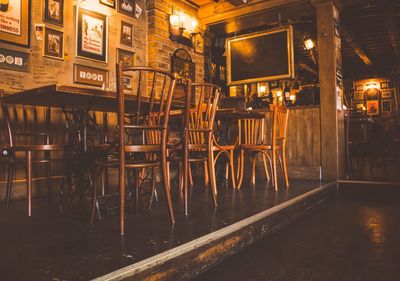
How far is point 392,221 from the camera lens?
277 cm

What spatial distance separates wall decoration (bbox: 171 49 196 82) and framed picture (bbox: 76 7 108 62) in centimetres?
111

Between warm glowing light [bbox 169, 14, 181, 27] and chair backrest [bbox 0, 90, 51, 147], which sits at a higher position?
warm glowing light [bbox 169, 14, 181, 27]

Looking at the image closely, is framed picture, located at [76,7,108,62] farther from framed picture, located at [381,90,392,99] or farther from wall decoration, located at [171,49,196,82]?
framed picture, located at [381,90,392,99]

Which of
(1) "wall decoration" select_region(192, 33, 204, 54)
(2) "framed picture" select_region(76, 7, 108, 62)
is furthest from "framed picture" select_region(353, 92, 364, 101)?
(2) "framed picture" select_region(76, 7, 108, 62)

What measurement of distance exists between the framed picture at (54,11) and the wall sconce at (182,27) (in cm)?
166

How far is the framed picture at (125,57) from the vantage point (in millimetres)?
4262

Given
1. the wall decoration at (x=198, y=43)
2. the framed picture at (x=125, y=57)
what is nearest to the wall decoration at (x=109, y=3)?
the framed picture at (x=125, y=57)

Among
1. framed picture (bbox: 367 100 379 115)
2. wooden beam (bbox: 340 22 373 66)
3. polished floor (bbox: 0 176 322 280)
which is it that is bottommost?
polished floor (bbox: 0 176 322 280)

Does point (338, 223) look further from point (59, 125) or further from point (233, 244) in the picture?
point (59, 125)

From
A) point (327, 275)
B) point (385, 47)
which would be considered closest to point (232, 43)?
point (327, 275)

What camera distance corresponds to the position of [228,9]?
5.21m

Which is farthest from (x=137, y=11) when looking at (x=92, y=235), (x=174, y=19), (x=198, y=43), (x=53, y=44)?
(x=92, y=235)

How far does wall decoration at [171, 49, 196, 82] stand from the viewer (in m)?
4.90

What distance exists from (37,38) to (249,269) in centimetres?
304
